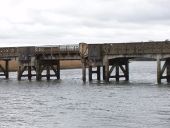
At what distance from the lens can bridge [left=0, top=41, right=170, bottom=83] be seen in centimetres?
6956

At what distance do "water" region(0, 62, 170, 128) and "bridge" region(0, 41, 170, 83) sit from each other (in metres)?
8.86

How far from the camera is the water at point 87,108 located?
3625 centimetres

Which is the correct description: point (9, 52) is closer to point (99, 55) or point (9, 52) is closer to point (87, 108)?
point (99, 55)

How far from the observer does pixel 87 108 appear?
4419 cm

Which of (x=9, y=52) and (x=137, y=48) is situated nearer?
(x=137, y=48)

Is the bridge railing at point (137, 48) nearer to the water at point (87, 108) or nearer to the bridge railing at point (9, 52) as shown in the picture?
the water at point (87, 108)

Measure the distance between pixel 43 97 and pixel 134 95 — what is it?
8.62m

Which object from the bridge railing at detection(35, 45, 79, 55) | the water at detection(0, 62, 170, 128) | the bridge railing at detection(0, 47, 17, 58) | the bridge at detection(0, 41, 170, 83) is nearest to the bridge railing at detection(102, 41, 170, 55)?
the bridge at detection(0, 41, 170, 83)

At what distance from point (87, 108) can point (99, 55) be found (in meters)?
31.9

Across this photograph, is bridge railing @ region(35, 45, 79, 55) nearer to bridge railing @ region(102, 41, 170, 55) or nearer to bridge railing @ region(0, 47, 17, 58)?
bridge railing @ region(0, 47, 17, 58)

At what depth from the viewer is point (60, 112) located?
41688 mm

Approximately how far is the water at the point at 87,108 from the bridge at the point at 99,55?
8.86m

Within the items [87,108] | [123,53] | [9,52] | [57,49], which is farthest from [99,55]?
[87,108]

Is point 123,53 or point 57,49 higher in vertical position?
point 57,49
